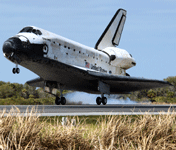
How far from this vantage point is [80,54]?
18.8 m

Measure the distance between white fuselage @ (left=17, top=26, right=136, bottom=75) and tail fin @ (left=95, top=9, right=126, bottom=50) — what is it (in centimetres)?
272

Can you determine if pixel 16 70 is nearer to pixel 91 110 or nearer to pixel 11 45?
pixel 11 45

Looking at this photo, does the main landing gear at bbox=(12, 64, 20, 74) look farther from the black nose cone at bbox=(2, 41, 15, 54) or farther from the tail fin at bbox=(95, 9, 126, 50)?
the tail fin at bbox=(95, 9, 126, 50)

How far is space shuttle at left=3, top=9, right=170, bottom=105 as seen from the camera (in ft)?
48.1

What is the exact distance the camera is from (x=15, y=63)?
48.2 feet

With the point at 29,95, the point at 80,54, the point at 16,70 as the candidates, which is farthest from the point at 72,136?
the point at 29,95

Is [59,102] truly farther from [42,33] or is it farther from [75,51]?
[42,33]

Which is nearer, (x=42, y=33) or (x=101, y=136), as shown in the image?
(x=101, y=136)

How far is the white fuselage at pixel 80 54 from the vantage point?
51.9 feet

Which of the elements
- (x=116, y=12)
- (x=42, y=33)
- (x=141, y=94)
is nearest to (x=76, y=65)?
(x=42, y=33)

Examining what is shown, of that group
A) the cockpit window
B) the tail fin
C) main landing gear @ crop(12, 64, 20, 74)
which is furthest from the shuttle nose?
the tail fin

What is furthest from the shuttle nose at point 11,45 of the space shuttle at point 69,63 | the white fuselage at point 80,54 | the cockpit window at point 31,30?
the cockpit window at point 31,30

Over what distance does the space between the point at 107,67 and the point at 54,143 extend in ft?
60.4

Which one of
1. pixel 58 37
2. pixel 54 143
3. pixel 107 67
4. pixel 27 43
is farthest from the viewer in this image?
pixel 107 67
